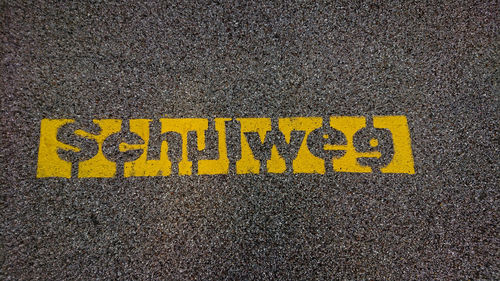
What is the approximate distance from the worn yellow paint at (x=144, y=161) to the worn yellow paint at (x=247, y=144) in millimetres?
480

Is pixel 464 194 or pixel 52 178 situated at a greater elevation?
pixel 52 178

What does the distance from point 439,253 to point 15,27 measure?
322cm

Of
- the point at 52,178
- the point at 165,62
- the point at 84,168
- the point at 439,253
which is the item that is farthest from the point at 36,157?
the point at 439,253

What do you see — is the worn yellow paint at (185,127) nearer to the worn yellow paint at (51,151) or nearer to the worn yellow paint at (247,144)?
the worn yellow paint at (247,144)

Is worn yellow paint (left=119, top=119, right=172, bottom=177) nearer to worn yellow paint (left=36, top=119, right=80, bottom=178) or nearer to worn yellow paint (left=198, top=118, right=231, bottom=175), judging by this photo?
worn yellow paint (left=198, top=118, right=231, bottom=175)

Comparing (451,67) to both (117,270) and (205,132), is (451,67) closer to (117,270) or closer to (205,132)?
(205,132)

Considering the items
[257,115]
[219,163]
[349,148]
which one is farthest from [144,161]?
[349,148]

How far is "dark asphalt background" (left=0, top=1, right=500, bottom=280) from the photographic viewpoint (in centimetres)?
193

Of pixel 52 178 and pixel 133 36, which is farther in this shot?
pixel 133 36

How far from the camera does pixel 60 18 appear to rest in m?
2.26

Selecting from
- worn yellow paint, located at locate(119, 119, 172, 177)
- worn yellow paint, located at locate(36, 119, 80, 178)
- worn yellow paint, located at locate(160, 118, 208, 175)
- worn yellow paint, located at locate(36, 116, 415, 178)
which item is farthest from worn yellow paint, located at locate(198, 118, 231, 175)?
worn yellow paint, located at locate(36, 119, 80, 178)

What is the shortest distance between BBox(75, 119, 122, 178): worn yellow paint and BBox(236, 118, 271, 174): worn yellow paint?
2.71 ft

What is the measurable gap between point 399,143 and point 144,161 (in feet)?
5.59

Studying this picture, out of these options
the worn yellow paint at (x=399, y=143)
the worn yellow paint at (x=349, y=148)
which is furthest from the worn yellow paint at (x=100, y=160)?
the worn yellow paint at (x=399, y=143)
